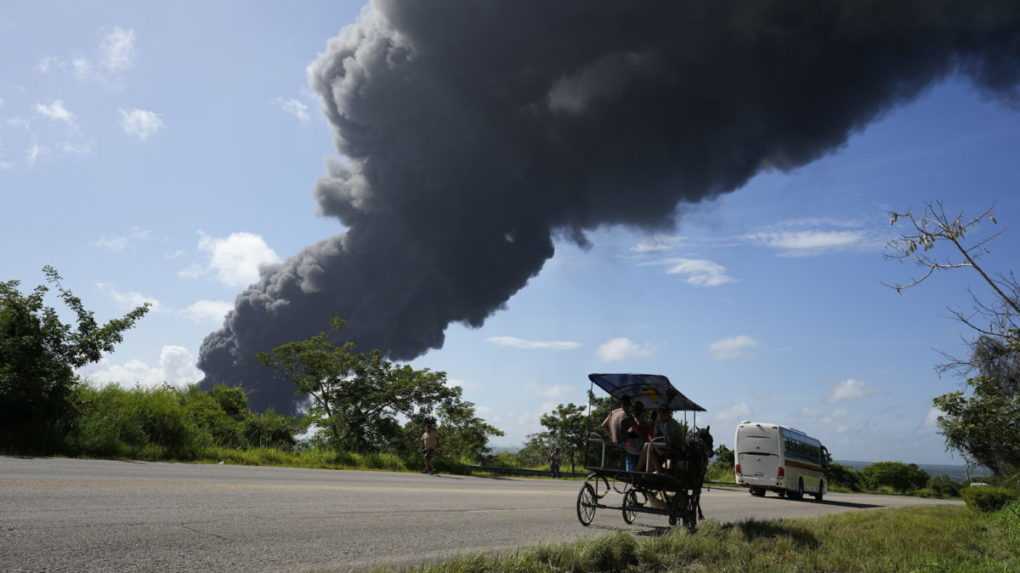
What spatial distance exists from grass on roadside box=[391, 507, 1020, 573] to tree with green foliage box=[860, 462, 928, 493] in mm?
62324

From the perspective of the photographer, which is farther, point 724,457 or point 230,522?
point 724,457

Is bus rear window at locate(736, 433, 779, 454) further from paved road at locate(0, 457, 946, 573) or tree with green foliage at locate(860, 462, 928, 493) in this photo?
tree with green foliage at locate(860, 462, 928, 493)

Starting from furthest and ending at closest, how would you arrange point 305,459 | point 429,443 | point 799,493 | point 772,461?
point 799,493, point 772,461, point 429,443, point 305,459

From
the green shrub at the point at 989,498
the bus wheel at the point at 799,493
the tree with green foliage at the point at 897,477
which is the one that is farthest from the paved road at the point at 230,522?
the tree with green foliage at the point at 897,477

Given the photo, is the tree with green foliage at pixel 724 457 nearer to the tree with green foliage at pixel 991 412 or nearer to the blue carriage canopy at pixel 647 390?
the tree with green foliage at pixel 991 412

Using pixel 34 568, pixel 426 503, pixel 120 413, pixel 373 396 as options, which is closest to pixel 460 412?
pixel 373 396

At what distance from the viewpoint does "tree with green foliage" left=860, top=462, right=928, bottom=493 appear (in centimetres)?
6444

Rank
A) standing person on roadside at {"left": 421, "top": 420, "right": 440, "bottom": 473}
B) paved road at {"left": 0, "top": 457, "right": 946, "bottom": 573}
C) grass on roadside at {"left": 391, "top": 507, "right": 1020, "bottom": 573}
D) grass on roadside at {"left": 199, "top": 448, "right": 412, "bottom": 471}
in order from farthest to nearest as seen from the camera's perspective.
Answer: standing person on roadside at {"left": 421, "top": 420, "right": 440, "bottom": 473}, grass on roadside at {"left": 199, "top": 448, "right": 412, "bottom": 471}, grass on roadside at {"left": 391, "top": 507, "right": 1020, "bottom": 573}, paved road at {"left": 0, "top": 457, "right": 946, "bottom": 573}

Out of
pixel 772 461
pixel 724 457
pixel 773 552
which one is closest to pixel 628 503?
pixel 773 552

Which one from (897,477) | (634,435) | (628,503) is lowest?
(897,477)

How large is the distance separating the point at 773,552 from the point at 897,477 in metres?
69.8

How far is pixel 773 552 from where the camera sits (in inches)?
300

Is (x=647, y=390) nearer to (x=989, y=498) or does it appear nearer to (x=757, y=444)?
(x=989, y=498)

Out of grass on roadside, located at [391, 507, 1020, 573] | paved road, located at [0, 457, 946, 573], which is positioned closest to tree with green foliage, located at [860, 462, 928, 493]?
grass on roadside, located at [391, 507, 1020, 573]
